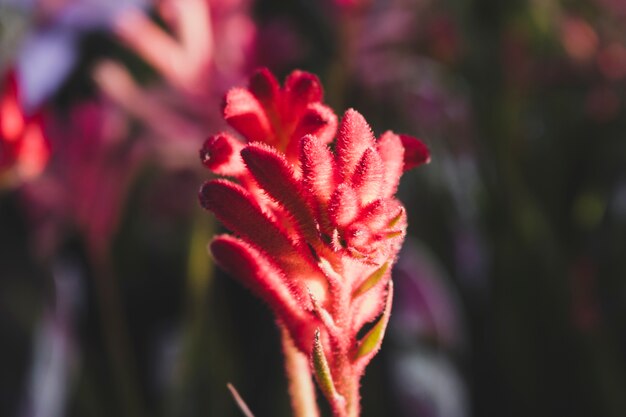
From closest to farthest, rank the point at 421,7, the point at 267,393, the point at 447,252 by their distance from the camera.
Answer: the point at 267,393 < the point at 447,252 < the point at 421,7

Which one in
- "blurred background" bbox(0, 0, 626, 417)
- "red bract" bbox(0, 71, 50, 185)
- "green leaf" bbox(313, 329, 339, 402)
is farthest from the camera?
"blurred background" bbox(0, 0, 626, 417)

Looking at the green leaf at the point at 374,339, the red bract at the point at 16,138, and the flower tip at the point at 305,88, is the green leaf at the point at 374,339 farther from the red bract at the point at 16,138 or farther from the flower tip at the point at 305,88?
the red bract at the point at 16,138

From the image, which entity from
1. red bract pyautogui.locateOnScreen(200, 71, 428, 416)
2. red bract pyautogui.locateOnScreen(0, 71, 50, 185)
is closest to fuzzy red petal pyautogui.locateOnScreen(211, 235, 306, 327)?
red bract pyautogui.locateOnScreen(200, 71, 428, 416)

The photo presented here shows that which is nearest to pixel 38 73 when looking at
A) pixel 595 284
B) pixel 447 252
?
pixel 447 252

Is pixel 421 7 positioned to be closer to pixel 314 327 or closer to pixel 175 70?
pixel 175 70

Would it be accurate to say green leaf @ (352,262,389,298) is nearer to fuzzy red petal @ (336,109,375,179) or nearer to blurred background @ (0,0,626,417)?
fuzzy red petal @ (336,109,375,179)

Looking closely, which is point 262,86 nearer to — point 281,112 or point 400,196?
point 281,112

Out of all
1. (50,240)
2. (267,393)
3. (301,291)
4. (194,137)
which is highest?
(301,291)
